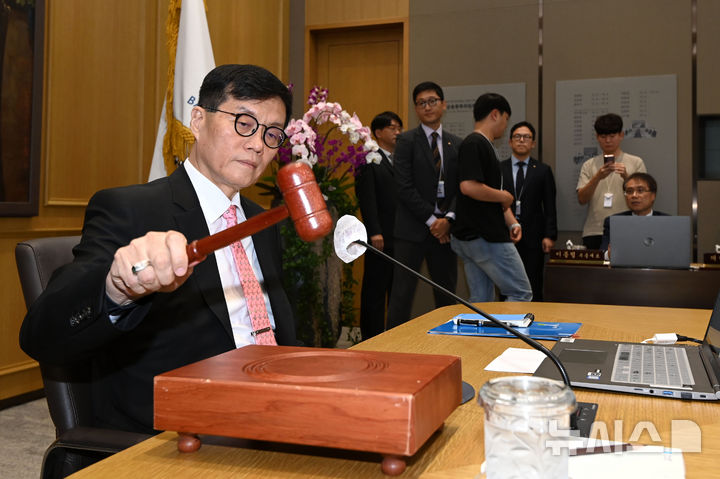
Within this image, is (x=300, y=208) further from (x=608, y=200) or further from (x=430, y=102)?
(x=608, y=200)

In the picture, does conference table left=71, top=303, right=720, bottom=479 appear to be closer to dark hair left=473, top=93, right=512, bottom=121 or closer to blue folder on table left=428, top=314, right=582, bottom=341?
blue folder on table left=428, top=314, right=582, bottom=341

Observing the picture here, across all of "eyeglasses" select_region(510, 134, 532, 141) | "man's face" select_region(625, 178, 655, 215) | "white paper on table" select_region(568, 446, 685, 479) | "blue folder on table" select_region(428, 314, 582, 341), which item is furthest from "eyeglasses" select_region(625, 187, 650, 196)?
"white paper on table" select_region(568, 446, 685, 479)

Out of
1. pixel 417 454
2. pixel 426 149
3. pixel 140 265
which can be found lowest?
pixel 417 454

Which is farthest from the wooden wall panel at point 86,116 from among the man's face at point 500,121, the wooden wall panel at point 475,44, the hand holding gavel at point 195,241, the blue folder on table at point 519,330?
the hand holding gavel at point 195,241

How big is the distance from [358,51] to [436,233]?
2.44 m

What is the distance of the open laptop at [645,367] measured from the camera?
100cm

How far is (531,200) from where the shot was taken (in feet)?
15.6

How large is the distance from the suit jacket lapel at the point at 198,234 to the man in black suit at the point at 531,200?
3.67m

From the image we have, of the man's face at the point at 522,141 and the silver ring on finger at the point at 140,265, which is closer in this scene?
the silver ring on finger at the point at 140,265

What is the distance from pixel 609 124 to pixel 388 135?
1.59 meters

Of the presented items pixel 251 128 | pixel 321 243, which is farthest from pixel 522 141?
pixel 251 128

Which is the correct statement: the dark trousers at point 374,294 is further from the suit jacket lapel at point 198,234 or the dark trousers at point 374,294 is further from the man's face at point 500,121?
the suit jacket lapel at point 198,234

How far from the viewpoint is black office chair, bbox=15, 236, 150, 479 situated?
3.38ft

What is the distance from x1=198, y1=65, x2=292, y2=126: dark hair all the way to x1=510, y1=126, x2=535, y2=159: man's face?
11.9 ft
